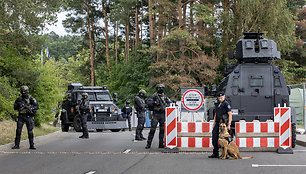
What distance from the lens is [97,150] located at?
1534cm

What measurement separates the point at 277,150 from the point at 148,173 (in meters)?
5.48

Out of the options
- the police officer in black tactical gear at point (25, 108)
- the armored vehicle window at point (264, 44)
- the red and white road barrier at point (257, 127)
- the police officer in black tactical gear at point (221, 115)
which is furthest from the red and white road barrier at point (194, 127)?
the police officer in black tactical gear at point (25, 108)

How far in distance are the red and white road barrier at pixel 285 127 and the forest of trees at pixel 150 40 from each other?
951 cm

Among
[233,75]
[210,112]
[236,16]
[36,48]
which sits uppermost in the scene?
[236,16]

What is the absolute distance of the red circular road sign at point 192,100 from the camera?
17922mm

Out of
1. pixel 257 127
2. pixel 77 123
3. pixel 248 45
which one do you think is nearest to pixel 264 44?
pixel 248 45

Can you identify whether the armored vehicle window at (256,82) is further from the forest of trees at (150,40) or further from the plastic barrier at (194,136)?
the forest of trees at (150,40)

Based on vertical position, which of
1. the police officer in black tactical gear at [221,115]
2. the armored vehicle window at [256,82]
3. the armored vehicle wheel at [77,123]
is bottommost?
the armored vehicle wheel at [77,123]

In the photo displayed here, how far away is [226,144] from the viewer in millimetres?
12359

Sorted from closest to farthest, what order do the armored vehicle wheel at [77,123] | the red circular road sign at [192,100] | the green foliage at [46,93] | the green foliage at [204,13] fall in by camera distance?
1. the red circular road sign at [192,100]
2. the green foliage at [46,93]
3. the armored vehicle wheel at [77,123]
4. the green foliage at [204,13]

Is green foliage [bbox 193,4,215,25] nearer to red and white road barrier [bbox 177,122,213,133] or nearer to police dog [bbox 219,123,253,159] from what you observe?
red and white road barrier [bbox 177,122,213,133]

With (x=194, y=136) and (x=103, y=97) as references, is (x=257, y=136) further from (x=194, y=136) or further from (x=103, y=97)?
(x=103, y=97)

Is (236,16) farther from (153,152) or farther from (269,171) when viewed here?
(269,171)

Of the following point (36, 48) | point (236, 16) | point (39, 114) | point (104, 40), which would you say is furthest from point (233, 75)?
point (104, 40)
